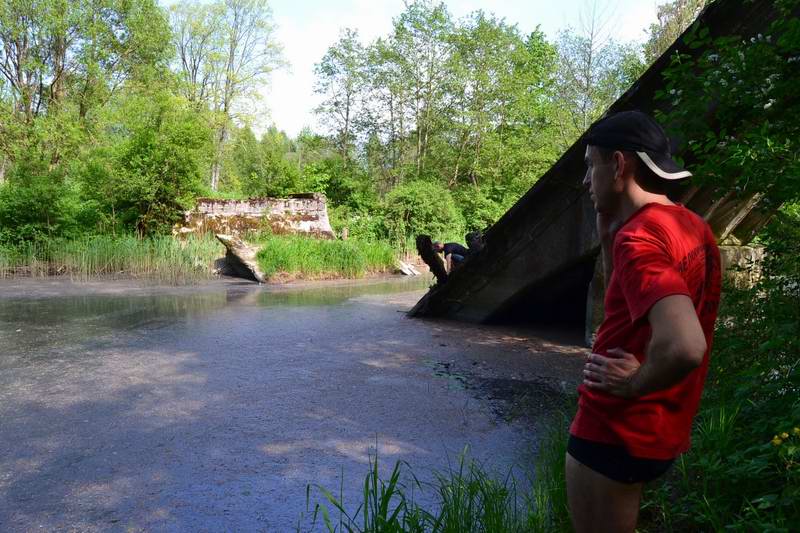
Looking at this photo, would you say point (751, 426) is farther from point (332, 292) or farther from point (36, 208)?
point (36, 208)

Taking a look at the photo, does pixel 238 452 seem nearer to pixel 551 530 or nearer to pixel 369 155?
pixel 551 530

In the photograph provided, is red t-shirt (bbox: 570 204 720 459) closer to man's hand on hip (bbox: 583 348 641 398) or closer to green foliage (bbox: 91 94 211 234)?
man's hand on hip (bbox: 583 348 641 398)

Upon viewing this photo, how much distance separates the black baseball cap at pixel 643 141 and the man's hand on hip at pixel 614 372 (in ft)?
1.80

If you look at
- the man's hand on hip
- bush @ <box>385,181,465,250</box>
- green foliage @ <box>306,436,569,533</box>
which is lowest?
green foliage @ <box>306,436,569,533</box>

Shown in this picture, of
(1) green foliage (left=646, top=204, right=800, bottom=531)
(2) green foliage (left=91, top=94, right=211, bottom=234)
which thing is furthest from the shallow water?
(2) green foliage (left=91, top=94, right=211, bottom=234)

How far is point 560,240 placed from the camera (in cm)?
844

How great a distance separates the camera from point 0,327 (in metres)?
10.0

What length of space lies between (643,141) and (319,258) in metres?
18.7

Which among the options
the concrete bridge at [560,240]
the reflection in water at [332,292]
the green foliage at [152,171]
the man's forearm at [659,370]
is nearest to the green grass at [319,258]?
the reflection in water at [332,292]

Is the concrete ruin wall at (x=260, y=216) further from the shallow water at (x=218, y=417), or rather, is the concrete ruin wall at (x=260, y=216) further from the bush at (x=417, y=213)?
the shallow water at (x=218, y=417)

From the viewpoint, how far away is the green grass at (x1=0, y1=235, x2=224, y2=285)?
18281 mm

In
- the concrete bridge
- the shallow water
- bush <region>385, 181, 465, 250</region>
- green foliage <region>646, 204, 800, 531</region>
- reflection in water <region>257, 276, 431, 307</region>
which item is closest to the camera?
green foliage <region>646, 204, 800, 531</region>

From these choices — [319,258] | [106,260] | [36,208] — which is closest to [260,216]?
[319,258]

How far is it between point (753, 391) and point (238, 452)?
333 cm
